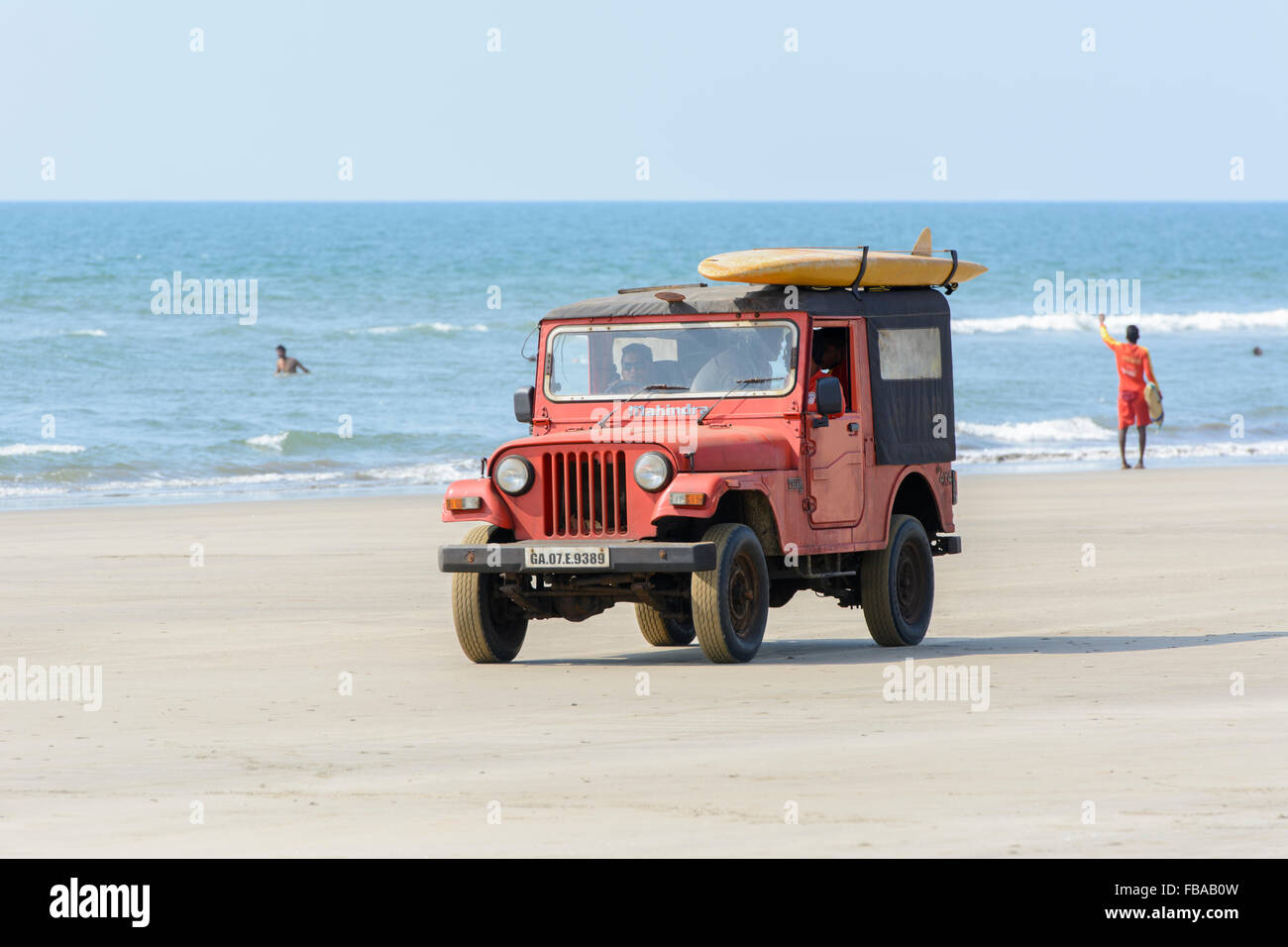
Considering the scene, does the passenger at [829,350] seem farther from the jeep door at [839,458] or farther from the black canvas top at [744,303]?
the black canvas top at [744,303]

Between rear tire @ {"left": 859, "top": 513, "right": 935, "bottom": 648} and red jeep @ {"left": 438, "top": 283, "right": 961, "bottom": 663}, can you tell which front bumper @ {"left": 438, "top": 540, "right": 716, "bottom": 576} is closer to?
red jeep @ {"left": 438, "top": 283, "right": 961, "bottom": 663}

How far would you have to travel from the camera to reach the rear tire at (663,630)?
12.4 meters

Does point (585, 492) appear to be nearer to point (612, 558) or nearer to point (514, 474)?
point (514, 474)

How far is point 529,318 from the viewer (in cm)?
5566

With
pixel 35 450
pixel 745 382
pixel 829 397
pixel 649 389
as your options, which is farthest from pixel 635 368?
pixel 35 450

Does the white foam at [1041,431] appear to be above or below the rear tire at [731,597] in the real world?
above

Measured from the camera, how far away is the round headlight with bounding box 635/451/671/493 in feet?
35.7

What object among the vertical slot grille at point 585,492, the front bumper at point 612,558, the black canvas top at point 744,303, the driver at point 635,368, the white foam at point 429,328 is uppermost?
the white foam at point 429,328

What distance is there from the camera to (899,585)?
40.9 feet

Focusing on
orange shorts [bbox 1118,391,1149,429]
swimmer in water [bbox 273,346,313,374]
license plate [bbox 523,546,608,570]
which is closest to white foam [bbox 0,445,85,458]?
swimmer in water [bbox 273,346,313,374]

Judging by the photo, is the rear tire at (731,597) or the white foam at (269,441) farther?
Answer: the white foam at (269,441)

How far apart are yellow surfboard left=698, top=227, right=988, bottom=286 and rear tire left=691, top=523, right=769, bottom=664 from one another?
1476 mm

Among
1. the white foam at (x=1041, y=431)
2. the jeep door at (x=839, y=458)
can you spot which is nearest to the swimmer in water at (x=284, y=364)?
the white foam at (x=1041, y=431)

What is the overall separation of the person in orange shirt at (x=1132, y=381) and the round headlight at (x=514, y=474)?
1593 centimetres
